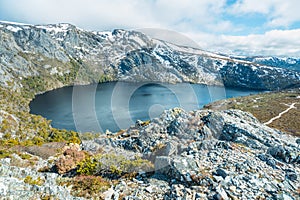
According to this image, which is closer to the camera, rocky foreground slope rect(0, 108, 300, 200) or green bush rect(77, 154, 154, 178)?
rocky foreground slope rect(0, 108, 300, 200)

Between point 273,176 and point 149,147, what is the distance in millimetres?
12813

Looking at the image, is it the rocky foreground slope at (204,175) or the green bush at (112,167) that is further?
the green bush at (112,167)

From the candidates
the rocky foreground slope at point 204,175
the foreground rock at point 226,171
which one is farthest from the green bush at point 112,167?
the foreground rock at point 226,171

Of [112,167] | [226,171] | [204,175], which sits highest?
[226,171]

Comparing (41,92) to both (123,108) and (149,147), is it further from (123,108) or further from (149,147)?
(149,147)

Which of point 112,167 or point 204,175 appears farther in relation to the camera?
point 112,167

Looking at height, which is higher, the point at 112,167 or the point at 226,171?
the point at 226,171

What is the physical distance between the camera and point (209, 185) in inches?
500

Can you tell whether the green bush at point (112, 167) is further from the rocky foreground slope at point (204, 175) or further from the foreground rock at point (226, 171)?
the foreground rock at point (226, 171)

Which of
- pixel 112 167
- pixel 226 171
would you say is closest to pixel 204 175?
pixel 226 171

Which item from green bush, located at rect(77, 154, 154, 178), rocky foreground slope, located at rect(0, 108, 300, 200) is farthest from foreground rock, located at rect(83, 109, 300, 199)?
green bush, located at rect(77, 154, 154, 178)

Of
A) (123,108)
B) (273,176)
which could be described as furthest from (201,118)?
(123,108)

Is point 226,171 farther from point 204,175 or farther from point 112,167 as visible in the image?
point 112,167

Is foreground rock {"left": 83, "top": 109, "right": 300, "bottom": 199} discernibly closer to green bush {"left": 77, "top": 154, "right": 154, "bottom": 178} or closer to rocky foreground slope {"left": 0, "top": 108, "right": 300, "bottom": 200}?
rocky foreground slope {"left": 0, "top": 108, "right": 300, "bottom": 200}
